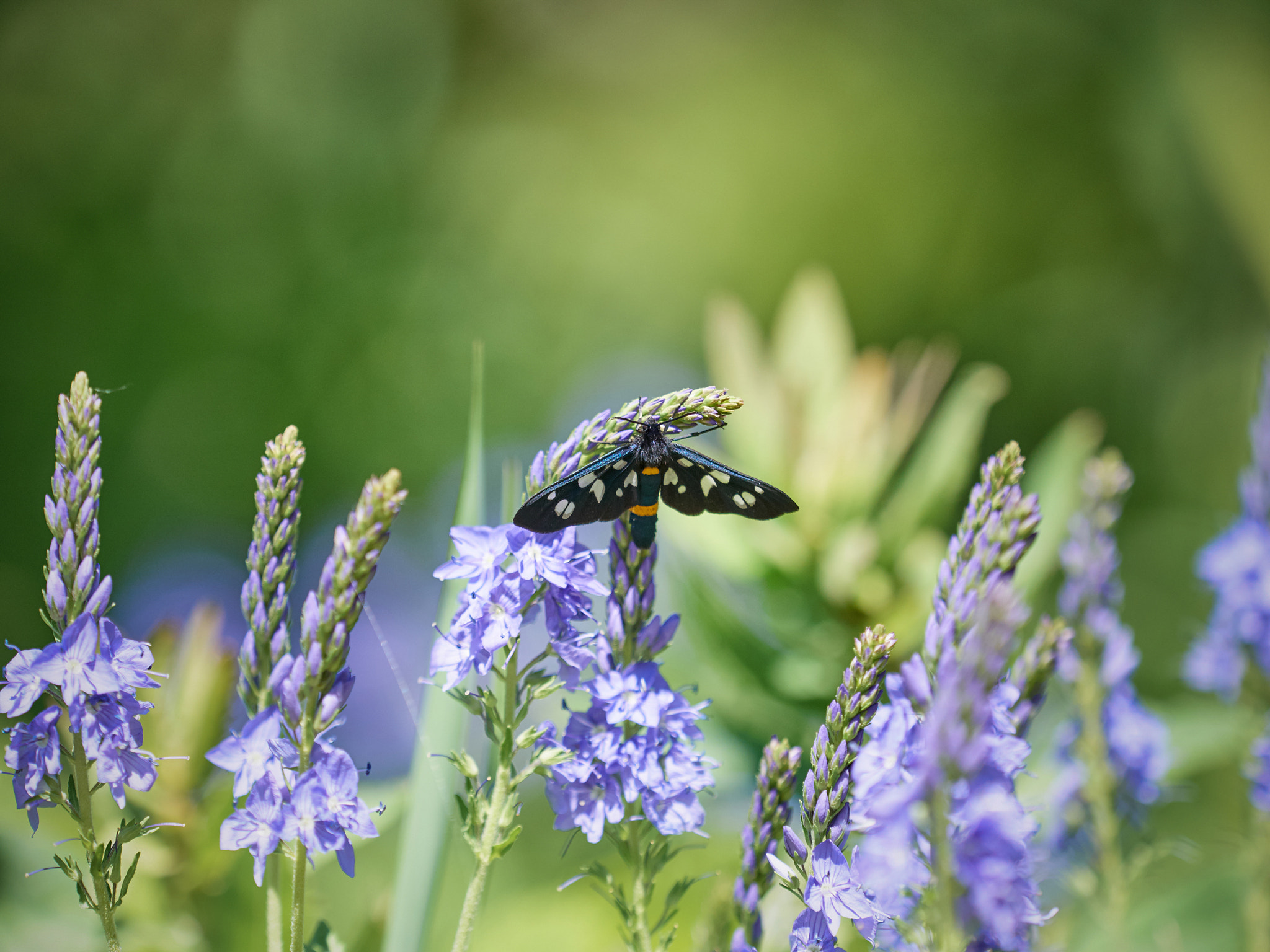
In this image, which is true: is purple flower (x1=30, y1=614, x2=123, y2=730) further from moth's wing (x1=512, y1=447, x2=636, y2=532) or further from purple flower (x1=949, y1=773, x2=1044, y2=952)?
purple flower (x1=949, y1=773, x2=1044, y2=952)

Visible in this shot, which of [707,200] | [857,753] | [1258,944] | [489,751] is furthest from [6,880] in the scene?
[707,200]

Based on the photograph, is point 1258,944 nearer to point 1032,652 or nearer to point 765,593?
point 1032,652

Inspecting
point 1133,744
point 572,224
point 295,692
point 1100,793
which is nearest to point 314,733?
point 295,692

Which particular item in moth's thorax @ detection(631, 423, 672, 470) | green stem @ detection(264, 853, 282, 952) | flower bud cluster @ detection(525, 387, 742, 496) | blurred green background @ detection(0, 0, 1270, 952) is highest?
blurred green background @ detection(0, 0, 1270, 952)

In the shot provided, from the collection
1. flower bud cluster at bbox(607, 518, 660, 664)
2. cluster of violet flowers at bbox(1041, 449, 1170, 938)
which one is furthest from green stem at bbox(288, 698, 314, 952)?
cluster of violet flowers at bbox(1041, 449, 1170, 938)

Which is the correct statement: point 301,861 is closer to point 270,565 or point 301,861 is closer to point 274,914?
point 274,914

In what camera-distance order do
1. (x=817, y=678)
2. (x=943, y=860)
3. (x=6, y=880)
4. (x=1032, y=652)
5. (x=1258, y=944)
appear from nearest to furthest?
(x=943, y=860) → (x=1032, y=652) → (x=1258, y=944) → (x=6, y=880) → (x=817, y=678)
